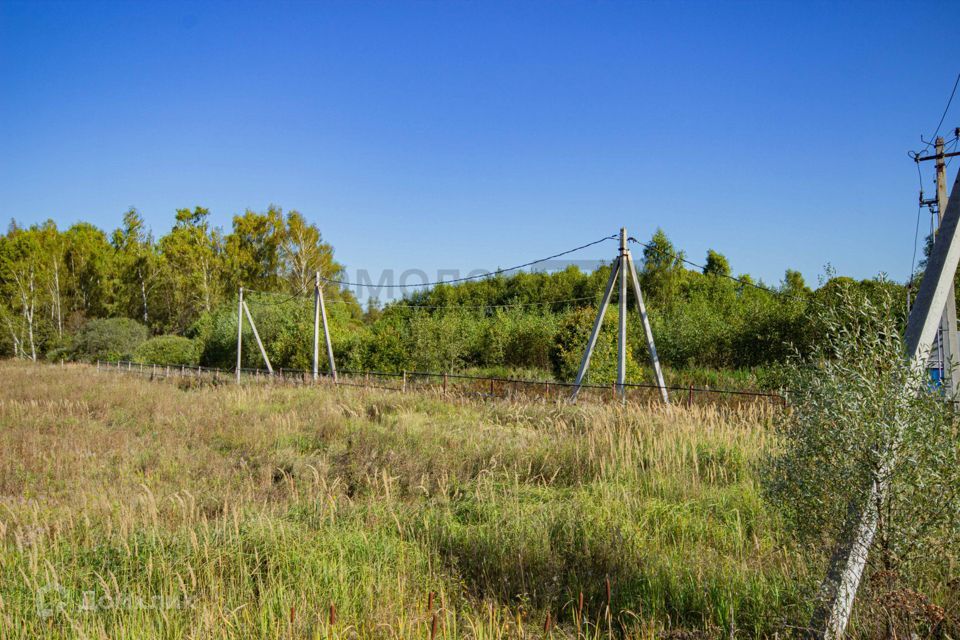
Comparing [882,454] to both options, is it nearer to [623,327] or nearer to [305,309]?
[623,327]

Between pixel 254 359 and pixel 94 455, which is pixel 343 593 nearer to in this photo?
pixel 94 455

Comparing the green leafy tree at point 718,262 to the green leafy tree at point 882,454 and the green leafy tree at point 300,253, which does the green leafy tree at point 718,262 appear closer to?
the green leafy tree at point 300,253

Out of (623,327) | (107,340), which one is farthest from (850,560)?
(107,340)

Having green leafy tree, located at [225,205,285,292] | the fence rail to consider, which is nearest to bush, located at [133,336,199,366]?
green leafy tree, located at [225,205,285,292]

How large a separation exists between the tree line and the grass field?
11.4m

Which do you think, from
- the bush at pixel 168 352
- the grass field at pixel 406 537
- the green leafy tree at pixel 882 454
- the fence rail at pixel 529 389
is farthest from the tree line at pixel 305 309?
the green leafy tree at pixel 882 454

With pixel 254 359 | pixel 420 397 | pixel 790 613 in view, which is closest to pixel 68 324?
pixel 254 359

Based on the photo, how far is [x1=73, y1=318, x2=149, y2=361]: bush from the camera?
39.6 meters

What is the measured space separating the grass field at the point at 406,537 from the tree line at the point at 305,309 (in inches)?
449

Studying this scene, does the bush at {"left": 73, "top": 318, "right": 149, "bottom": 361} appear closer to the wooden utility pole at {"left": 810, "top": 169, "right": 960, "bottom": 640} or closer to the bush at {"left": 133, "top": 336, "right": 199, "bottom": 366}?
the bush at {"left": 133, "top": 336, "right": 199, "bottom": 366}

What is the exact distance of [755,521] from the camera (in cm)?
448

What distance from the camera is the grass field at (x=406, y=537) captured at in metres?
3.03

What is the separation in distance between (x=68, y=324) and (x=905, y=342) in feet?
177

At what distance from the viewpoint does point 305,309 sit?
33.2m
